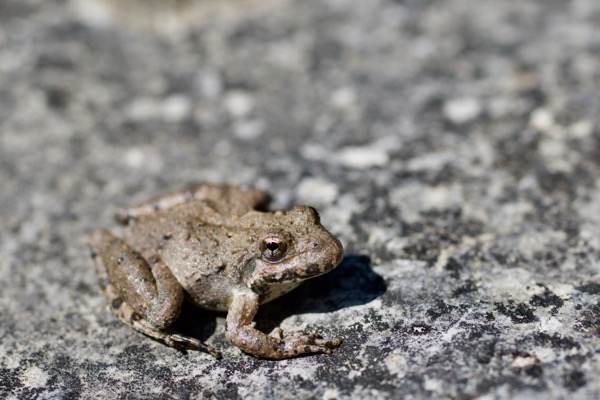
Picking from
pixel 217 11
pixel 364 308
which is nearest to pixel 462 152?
pixel 364 308

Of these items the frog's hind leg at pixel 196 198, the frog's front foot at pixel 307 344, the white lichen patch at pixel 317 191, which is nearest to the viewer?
the frog's front foot at pixel 307 344

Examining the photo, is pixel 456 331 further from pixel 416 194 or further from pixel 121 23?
pixel 121 23

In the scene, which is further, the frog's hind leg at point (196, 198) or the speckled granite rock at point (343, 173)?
the frog's hind leg at point (196, 198)

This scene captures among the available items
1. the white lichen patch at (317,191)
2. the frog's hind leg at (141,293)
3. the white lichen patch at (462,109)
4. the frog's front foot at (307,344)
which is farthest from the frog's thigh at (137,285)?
the white lichen patch at (462,109)

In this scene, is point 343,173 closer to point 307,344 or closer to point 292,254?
point 292,254

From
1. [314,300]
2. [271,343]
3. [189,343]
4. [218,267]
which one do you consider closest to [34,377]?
[189,343]

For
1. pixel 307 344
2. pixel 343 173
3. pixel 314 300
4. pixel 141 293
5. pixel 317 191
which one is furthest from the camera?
pixel 343 173

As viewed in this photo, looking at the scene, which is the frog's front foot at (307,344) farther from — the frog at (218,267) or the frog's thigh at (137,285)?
the frog's thigh at (137,285)
